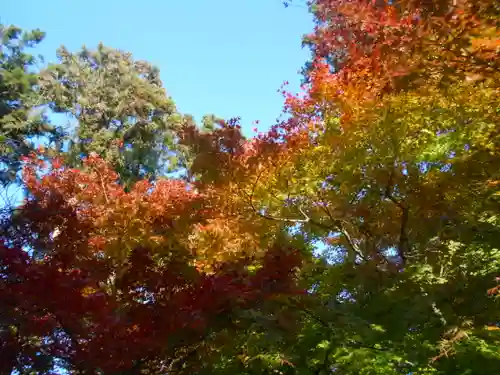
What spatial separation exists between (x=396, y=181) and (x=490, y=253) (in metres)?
1.50

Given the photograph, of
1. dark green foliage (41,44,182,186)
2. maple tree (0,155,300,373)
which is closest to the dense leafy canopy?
maple tree (0,155,300,373)

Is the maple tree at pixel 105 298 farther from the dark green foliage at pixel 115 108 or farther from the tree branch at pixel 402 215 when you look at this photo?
the dark green foliage at pixel 115 108

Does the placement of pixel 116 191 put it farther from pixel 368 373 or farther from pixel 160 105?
pixel 160 105

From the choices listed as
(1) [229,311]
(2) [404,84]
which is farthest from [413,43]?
(1) [229,311]

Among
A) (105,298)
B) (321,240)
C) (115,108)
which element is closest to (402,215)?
(321,240)

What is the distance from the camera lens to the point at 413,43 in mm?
3279

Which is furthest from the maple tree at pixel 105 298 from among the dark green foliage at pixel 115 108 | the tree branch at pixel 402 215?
the dark green foliage at pixel 115 108

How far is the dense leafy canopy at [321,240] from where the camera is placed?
13.7 feet

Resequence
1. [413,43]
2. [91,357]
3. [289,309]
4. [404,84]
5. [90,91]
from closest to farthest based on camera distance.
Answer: [413,43], [404,84], [91,357], [289,309], [90,91]

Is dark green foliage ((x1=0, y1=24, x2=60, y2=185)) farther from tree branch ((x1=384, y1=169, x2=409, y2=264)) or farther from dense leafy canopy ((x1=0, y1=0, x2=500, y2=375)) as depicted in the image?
tree branch ((x1=384, y1=169, x2=409, y2=264))

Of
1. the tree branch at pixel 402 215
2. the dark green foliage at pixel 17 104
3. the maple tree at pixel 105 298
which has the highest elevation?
the dark green foliage at pixel 17 104

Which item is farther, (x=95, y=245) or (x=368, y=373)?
(x=95, y=245)

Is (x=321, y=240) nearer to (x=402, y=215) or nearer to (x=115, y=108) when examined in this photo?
(x=402, y=215)

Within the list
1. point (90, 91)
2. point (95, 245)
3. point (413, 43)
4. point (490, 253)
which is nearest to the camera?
point (413, 43)
